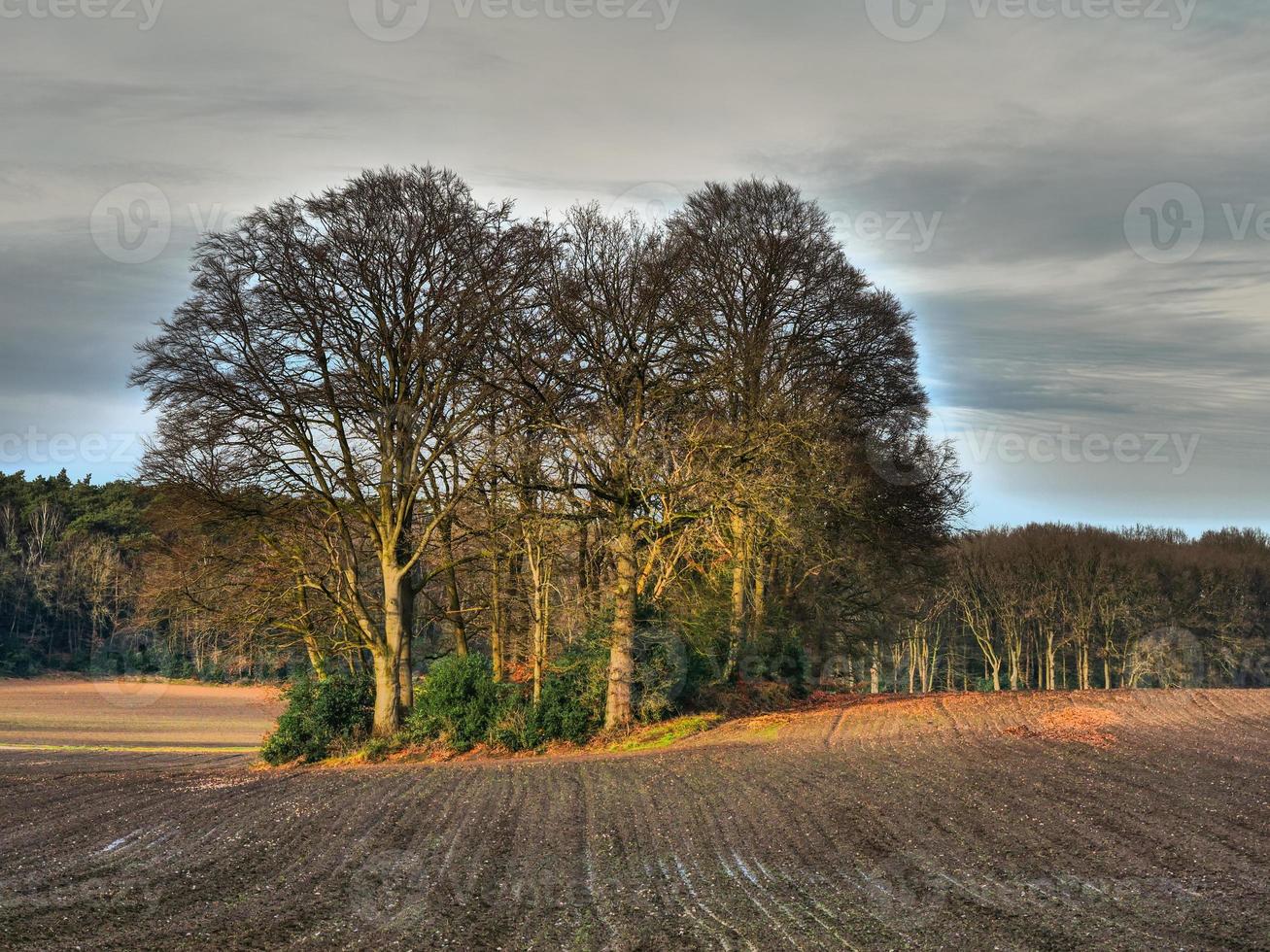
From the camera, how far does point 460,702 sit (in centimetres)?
2497

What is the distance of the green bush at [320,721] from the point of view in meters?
26.1

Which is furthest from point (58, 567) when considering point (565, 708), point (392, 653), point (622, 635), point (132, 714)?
point (622, 635)

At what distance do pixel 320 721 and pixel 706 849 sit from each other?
16049 millimetres

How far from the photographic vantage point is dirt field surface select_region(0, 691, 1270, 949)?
10000 millimetres

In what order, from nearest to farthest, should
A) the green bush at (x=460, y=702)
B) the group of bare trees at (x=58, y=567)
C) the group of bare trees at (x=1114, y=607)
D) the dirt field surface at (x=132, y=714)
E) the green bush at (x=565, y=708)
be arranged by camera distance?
1. the green bush at (x=565, y=708)
2. the green bush at (x=460, y=702)
3. the dirt field surface at (x=132, y=714)
4. the group of bare trees at (x=1114, y=607)
5. the group of bare trees at (x=58, y=567)

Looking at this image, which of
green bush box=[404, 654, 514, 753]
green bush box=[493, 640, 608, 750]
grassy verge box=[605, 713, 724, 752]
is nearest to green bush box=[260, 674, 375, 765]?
green bush box=[404, 654, 514, 753]

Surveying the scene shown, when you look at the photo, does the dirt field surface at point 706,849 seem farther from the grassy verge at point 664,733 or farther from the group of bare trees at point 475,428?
the group of bare trees at point 475,428

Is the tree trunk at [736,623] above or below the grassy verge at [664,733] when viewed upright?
above

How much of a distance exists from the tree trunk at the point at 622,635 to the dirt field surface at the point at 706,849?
2987mm

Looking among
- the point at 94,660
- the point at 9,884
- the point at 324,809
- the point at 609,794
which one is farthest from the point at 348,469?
the point at 94,660

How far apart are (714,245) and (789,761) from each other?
54.5 feet

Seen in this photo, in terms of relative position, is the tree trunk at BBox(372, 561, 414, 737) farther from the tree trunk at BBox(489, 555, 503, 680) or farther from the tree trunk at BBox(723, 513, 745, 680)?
the tree trunk at BBox(723, 513, 745, 680)

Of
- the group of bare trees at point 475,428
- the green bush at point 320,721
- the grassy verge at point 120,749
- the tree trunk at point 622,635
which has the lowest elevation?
the grassy verge at point 120,749

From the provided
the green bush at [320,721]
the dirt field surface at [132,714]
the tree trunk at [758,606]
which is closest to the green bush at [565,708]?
the green bush at [320,721]
